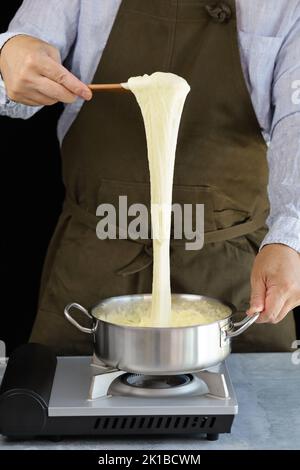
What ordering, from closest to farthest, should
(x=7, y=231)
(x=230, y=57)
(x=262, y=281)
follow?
(x=262, y=281) → (x=230, y=57) → (x=7, y=231)

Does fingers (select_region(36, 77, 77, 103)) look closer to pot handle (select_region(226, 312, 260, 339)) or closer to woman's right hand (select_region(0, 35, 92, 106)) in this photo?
woman's right hand (select_region(0, 35, 92, 106))

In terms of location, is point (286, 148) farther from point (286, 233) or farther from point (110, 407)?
point (110, 407)

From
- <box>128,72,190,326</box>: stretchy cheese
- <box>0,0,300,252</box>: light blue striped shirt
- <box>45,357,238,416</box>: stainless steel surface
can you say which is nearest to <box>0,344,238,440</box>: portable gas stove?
<box>45,357,238,416</box>: stainless steel surface

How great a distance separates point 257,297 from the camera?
69.1 inches

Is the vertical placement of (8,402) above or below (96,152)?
below

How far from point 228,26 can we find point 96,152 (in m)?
0.49

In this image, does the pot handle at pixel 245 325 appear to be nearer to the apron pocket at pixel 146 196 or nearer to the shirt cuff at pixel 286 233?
the shirt cuff at pixel 286 233

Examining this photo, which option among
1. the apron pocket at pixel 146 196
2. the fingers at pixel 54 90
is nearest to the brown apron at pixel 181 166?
the apron pocket at pixel 146 196

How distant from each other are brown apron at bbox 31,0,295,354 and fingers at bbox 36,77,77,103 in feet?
1.15

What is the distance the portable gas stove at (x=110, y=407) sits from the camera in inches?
64.5

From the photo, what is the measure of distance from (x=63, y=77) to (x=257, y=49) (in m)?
0.55

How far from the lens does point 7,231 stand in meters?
3.12

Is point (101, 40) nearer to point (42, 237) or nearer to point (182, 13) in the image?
point (182, 13)

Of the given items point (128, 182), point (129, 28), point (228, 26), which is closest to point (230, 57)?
point (228, 26)
